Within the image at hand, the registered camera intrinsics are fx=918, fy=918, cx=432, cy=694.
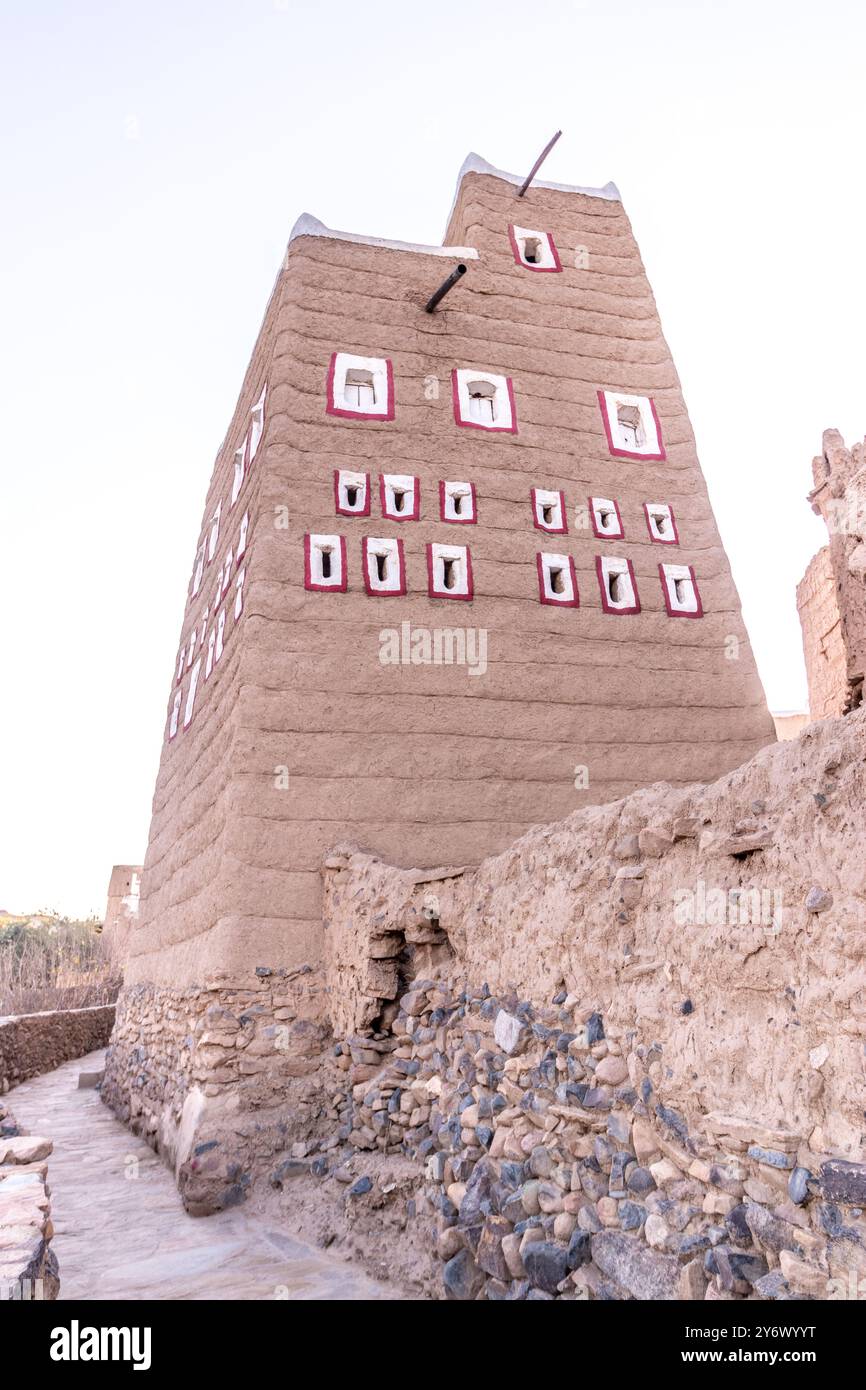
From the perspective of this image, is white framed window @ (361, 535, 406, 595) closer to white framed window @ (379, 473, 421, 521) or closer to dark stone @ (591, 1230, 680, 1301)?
white framed window @ (379, 473, 421, 521)

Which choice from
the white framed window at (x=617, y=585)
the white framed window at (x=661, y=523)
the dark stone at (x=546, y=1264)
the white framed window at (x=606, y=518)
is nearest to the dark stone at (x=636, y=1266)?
the dark stone at (x=546, y=1264)

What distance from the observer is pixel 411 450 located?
1009 cm

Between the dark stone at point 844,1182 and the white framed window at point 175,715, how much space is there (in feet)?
35.0

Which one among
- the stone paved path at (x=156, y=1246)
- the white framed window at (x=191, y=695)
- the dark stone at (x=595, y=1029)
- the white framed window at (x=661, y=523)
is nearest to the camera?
the dark stone at (x=595, y=1029)

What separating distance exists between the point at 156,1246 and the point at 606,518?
8.22 m

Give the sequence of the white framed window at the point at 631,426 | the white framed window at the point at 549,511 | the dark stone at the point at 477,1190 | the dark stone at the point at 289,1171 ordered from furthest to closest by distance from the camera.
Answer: the white framed window at the point at 631,426 → the white framed window at the point at 549,511 → the dark stone at the point at 289,1171 → the dark stone at the point at 477,1190

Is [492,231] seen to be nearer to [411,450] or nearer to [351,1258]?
[411,450]

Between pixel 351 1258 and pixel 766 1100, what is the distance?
11.3 feet

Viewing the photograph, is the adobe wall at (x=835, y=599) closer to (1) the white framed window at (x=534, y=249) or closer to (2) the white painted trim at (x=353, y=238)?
(1) the white framed window at (x=534, y=249)

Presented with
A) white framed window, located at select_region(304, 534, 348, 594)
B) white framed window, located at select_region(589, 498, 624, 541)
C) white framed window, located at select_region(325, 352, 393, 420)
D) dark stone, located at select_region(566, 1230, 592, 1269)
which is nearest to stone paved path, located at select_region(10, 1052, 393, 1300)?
dark stone, located at select_region(566, 1230, 592, 1269)

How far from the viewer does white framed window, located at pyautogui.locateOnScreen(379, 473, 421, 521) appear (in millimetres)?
9734

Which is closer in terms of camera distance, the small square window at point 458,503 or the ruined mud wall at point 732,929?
the ruined mud wall at point 732,929

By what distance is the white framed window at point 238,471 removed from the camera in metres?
11.2

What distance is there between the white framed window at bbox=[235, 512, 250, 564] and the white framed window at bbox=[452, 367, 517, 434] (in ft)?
8.65
